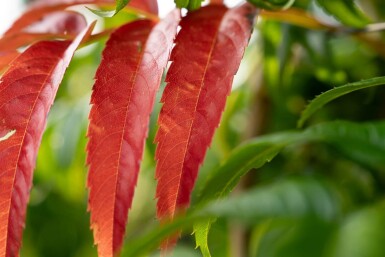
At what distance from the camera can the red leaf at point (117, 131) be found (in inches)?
17.7

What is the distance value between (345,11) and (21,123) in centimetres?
34

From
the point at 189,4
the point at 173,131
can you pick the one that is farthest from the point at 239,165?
the point at 189,4

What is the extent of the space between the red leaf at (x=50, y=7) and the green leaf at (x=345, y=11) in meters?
0.17

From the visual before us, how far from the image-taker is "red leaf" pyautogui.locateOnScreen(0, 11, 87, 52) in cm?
59

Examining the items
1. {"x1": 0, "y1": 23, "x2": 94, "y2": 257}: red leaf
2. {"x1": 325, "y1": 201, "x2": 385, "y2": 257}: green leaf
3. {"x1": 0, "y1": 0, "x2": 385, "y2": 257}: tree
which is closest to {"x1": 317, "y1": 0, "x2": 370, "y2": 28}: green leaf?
{"x1": 0, "y1": 0, "x2": 385, "y2": 257}: tree

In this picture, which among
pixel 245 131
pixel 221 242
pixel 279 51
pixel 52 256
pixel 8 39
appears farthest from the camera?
pixel 52 256

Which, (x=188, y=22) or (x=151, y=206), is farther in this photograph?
(x=151, y=206)

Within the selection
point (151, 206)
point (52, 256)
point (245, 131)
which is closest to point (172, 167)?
point (245, 131)

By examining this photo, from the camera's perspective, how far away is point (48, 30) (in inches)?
23.9

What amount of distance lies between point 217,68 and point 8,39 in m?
0.23

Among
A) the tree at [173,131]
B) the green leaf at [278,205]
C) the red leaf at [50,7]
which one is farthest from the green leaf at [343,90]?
the red leaf at [50,7]

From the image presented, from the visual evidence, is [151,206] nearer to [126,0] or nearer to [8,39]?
[8,39]

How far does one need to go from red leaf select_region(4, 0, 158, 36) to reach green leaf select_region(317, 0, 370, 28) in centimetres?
17

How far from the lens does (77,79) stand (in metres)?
1.32
